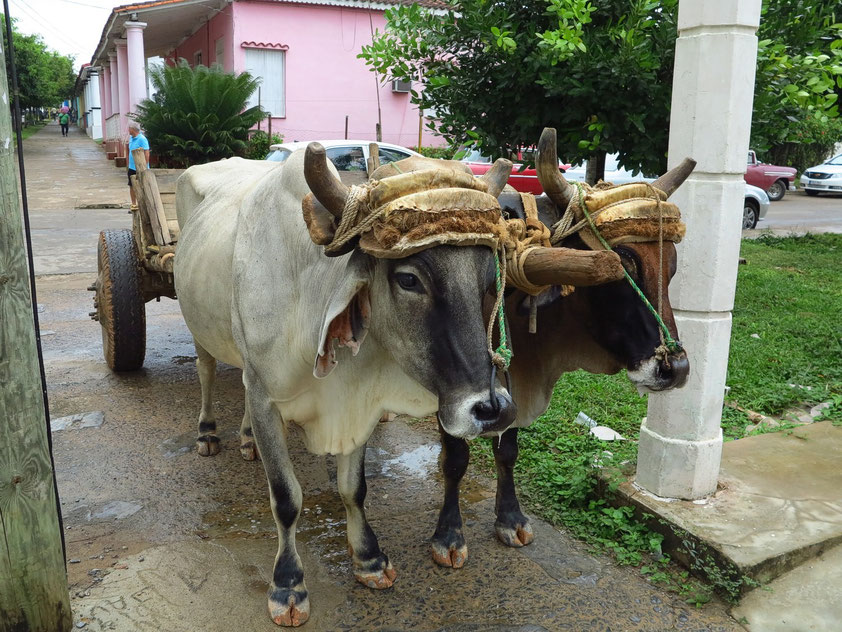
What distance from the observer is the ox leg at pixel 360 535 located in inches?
126

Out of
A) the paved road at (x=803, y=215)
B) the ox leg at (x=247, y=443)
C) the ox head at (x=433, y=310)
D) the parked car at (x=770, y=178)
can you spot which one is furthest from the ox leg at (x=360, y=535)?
the parked car at (x=770, y=178)

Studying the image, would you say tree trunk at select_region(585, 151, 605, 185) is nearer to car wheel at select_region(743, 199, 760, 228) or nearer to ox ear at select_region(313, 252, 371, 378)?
ox ear at select_region(313, 252, 371, 378)

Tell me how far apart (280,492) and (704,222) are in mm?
2147

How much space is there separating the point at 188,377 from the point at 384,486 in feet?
7.36

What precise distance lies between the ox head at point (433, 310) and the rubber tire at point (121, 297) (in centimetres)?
314

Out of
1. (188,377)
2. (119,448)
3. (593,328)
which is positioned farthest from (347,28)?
(593,328)

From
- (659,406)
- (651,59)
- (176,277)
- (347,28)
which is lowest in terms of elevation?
(659,406)

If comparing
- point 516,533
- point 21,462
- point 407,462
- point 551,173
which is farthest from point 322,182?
point 407,462

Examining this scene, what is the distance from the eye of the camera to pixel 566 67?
17.2 feet

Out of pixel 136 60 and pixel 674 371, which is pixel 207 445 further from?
pixel 136 60

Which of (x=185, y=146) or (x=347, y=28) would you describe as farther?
(x=347, y=28)

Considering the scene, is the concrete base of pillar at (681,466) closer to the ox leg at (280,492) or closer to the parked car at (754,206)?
the ox leg at (280,492)

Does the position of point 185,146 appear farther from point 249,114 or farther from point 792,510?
point 792,510

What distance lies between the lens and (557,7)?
439 cm
